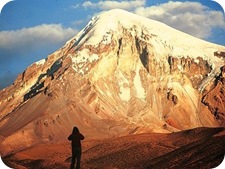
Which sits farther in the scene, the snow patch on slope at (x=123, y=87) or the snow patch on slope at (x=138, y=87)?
the snow patch on slope at (x=138, y=87)

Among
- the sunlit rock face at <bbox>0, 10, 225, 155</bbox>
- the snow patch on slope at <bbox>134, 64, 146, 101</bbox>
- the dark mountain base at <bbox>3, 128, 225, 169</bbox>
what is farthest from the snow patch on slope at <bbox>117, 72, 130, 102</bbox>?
the dark mountain base at <bbox>3, 128, 225, 169</bbox>

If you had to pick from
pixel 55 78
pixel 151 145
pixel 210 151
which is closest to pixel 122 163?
pixel 151 145

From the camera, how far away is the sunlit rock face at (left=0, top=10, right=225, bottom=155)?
29969mm

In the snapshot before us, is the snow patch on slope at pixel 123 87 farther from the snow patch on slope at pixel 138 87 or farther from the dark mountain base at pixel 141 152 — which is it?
the dark mountain base at pixel 141 152

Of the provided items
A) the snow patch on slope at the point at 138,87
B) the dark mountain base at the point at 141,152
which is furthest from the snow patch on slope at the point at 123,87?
the dark mountain base at the point at 141,152

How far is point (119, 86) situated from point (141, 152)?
14.7 m

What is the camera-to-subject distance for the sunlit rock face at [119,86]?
1180 inches

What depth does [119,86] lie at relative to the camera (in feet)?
110

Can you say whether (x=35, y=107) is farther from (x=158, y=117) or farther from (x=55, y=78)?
(x=158, y=117)

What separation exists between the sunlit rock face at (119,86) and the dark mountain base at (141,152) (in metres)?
5.68

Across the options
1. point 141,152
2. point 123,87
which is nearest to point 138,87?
point 123,87

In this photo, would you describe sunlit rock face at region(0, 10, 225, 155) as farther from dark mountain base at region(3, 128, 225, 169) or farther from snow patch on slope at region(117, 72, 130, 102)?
dark mountain base at region(3, 128, 225, 169)

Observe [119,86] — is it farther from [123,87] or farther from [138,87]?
[138,87]

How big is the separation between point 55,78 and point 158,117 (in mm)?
5943
